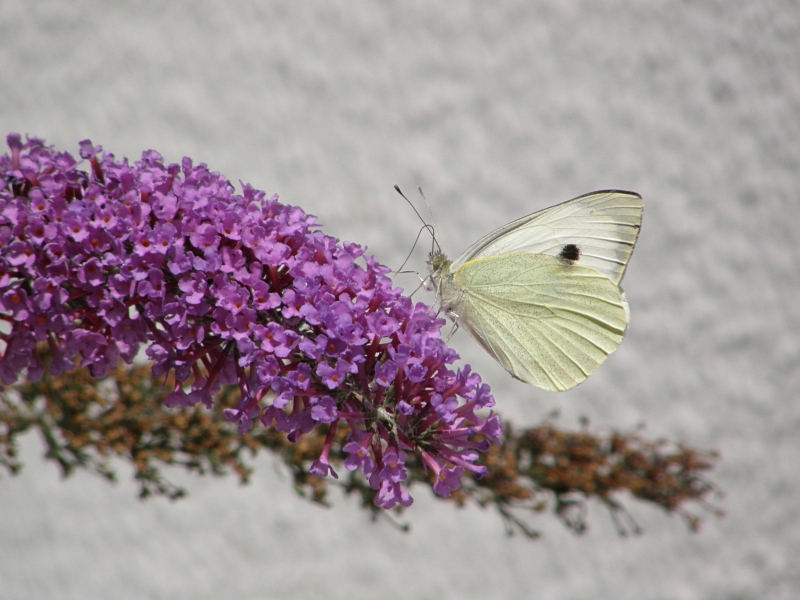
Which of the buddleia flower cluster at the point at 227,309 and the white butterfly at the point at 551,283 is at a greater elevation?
the white butterfly at the point at 551,283

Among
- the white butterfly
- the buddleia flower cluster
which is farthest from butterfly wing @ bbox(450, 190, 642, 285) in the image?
the buddleia flower cluster

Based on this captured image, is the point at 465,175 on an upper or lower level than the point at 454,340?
upper

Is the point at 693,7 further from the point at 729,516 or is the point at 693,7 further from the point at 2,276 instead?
the point at 2,276

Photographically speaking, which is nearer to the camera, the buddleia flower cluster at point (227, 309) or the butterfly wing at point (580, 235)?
the buddleia flower cluster at point (227, 309)

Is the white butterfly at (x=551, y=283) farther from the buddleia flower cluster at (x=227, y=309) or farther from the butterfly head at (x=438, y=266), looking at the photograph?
the buddleia flower cluster at (x=227, y=309)

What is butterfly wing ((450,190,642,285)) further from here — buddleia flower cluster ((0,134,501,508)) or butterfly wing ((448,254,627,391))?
buddleia flower cluster ((0,134,501,508))

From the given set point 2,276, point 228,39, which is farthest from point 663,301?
point 2,276

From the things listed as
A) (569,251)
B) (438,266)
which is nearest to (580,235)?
(569,251)

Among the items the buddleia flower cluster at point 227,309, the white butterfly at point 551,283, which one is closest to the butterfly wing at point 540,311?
the white butterfly at point 551,283
